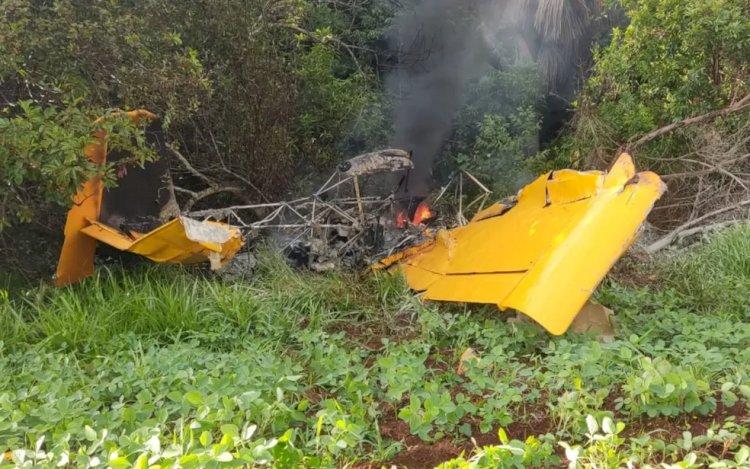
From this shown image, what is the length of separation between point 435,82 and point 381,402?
720 cm

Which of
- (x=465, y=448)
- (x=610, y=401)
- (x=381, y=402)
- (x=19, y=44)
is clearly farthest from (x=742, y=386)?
(x=19, y=44)

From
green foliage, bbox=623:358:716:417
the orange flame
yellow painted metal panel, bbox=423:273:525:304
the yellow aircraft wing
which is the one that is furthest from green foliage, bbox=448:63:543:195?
green foliage, bbox=623:358:716:417

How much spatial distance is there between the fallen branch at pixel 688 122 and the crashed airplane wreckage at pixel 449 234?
9.08 ft

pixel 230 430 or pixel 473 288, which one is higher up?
pixel 230 430

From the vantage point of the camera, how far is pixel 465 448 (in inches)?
96.2

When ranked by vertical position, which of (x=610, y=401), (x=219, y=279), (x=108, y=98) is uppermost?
(x=108, y=98)

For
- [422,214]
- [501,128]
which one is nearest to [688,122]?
[501,128]

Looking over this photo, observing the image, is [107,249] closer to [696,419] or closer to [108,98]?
[108,98]

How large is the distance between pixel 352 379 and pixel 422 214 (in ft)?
12.7

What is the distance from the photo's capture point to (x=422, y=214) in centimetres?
682

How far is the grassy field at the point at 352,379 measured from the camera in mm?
2225

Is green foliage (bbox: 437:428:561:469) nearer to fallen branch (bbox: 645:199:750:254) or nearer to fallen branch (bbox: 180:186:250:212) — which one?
fallen branch (bbox: 645:199:750:254)

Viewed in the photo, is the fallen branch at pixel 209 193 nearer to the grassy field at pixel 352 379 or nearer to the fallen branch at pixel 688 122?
the grassy field at pixel 352 379

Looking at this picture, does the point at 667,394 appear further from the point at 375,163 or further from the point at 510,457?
the point at 375,163
